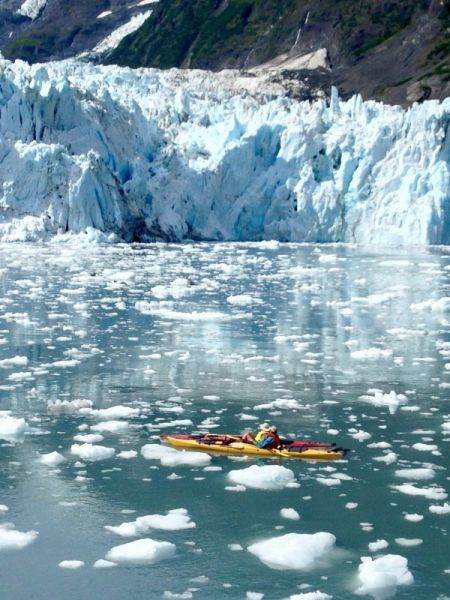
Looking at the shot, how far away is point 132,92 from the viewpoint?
4450 centimetres

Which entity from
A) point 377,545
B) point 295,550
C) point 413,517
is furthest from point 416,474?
point 295,550

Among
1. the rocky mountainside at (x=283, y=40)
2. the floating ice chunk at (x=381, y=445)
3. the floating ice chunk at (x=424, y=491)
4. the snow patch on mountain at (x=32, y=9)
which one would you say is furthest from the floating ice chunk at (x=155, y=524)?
the snow patch on mountain at (x=32, y=9)

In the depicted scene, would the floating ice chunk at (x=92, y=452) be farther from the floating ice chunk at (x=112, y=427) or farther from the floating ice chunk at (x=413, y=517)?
the floating ice chunk at (x=413, y=517)

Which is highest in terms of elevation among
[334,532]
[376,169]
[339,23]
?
[339,23]

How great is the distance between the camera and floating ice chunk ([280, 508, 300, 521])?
6.04 meters

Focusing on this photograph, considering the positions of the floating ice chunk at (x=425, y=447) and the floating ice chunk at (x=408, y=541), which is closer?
the floating ice chunk at (x=408, y=541)

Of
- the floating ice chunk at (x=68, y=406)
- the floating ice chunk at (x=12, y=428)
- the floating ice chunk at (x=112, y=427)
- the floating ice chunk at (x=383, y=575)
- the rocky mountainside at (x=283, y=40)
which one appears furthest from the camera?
the rocky mountainside at (x=283, y=40)

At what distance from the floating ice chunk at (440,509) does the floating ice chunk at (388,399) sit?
8.81ft

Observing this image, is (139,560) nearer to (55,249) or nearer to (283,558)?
(283,558)

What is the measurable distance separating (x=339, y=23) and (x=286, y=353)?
9416 centimetres

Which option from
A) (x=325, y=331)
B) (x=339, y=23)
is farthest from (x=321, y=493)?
(x=339, y=23)

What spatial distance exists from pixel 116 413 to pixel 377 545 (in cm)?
356

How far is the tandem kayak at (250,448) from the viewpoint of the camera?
286 inches

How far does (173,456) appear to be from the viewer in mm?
7258
